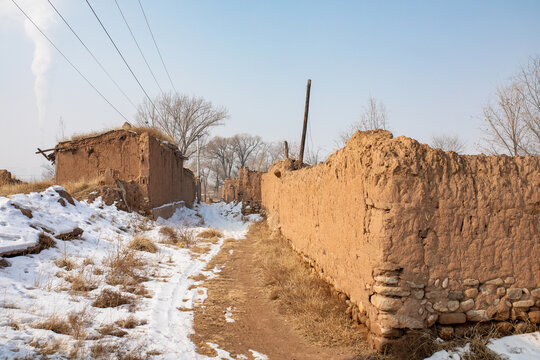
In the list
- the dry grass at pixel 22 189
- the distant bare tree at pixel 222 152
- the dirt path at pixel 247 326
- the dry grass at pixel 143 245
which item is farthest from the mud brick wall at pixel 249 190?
the distant bare tree at pixel 222 152

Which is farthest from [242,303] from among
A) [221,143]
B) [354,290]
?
[221,143]

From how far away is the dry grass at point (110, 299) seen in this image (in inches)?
166

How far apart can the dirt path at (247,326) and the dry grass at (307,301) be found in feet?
0.38

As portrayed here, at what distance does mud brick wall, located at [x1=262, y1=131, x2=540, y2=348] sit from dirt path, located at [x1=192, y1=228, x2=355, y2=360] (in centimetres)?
79

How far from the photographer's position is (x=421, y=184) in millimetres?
3523

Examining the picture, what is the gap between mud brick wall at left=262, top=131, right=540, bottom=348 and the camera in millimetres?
3404

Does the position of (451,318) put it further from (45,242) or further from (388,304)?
(45,242)

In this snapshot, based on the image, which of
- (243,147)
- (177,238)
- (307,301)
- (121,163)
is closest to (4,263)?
(307,301)

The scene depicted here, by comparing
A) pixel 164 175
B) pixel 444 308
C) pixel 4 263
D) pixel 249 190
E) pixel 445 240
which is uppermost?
pixel 164 175

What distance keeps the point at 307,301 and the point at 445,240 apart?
1.95m

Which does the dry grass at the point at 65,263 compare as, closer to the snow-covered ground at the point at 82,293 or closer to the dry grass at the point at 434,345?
the snow-covered ground at the point at 82,293

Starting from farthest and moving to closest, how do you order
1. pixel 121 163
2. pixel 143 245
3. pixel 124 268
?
pixel 121 163, pixel 143 245, pixel 124 268

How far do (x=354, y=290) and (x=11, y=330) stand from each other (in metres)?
3.40

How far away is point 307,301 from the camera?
15.0 ft
